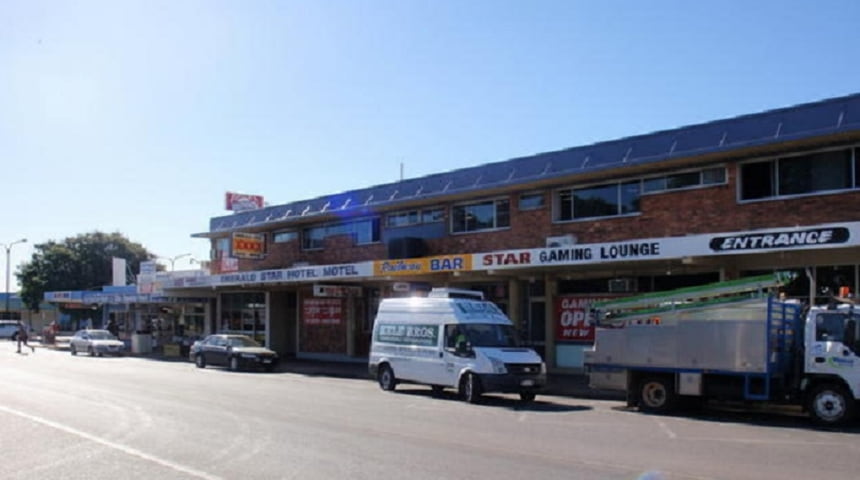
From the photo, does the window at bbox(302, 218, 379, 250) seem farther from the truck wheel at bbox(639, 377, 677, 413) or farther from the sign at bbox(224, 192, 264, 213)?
the truck wheel at bbox(639, 377, 677, 413)

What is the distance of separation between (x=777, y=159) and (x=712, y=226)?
92.9 inches

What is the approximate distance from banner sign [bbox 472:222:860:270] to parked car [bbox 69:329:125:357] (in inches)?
938

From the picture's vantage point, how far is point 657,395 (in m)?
16.6

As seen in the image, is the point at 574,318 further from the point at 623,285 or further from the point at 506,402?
the point at 506,402

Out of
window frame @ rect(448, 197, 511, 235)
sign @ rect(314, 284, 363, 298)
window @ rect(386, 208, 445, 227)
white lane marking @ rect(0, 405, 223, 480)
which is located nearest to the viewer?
white lane marking @ rect(0, 405, 223, 480)

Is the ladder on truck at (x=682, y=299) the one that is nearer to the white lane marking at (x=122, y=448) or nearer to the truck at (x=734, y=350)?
the truck at (x=734, y=350)

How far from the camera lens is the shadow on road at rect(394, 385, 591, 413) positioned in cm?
1670

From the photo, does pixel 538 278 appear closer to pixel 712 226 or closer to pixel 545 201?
pixel 545 201

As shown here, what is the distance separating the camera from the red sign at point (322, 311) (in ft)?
113

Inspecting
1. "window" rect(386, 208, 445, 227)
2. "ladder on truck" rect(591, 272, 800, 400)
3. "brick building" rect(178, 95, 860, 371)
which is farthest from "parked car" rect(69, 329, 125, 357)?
"ladder on truck" rect(591, 272, 800, 400)

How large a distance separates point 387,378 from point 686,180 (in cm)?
969

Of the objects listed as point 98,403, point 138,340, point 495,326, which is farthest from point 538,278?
point 138,340

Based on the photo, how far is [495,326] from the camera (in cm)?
1894

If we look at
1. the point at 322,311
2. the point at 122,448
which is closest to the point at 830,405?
the point at 122,448
